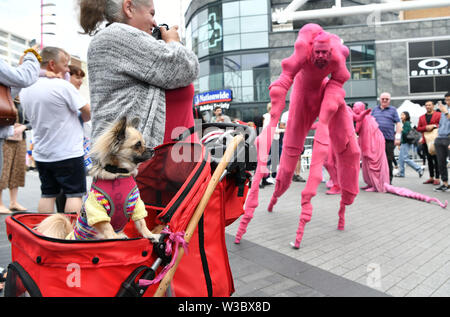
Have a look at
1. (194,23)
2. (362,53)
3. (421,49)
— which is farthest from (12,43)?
(421,49)

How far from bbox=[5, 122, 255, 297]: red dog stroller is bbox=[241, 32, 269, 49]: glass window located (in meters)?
26.6

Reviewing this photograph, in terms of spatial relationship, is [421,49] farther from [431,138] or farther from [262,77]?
[431,138]

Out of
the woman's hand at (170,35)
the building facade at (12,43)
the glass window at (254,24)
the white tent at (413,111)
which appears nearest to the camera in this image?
the woman's hand at (170,35)

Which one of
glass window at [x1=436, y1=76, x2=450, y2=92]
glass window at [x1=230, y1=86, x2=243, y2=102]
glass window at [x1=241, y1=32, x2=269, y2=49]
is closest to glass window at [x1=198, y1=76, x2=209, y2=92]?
glass window at [x1=230, y1=86, x2=243, y2=102]

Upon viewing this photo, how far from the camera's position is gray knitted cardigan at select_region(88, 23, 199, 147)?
1784mm

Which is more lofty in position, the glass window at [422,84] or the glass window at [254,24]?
the glass window at [254,24]

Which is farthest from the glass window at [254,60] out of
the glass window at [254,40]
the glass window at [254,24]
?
the glass window at [254,24]

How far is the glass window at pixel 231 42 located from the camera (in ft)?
89.2

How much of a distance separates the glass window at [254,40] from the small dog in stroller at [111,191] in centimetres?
2694

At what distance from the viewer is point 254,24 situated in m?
26.3

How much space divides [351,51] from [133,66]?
2670 centimetres

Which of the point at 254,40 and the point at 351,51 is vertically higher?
the point at 254,40

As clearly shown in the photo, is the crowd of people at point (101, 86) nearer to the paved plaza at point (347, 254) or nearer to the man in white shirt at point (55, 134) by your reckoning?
the man in white shirt at point (55, 134)
